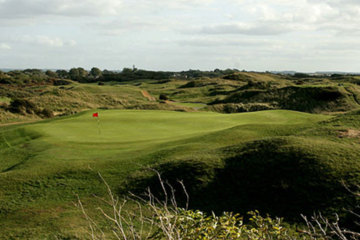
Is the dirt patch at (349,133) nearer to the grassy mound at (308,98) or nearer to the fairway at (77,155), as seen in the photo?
the fairway at (77,155)

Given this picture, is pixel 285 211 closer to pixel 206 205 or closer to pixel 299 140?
pixel 206 205

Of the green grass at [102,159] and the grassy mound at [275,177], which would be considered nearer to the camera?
the grassy mound at [275,177]

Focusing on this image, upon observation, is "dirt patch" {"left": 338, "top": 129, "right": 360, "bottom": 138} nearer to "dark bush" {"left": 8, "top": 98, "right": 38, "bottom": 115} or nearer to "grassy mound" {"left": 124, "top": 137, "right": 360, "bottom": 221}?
"grassy mound" {"left": 124, "top": 137, "right": 360, "bottom": 221}

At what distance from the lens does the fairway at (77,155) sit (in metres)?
12.8

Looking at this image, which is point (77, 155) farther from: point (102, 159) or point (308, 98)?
point (308, 98)

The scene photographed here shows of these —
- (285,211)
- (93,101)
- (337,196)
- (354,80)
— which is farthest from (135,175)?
(354,80)

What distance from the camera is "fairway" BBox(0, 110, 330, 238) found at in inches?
505

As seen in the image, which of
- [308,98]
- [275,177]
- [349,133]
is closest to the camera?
[275,177]

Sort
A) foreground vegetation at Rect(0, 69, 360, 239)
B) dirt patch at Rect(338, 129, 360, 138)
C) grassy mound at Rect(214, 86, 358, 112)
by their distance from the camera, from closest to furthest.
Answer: foreground vegetation at Rect(0, 69, 360, 239), dirt patch at Rect(338, 129, 360, 138), grassy mound at Rect(214, 86, 358, 112)

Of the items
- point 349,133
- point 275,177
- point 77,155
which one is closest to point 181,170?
point 275,177

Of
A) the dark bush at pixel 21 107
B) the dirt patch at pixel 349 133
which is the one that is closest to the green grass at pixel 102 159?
the dirt patch at pixel 349 133

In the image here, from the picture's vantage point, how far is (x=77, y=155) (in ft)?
62.0

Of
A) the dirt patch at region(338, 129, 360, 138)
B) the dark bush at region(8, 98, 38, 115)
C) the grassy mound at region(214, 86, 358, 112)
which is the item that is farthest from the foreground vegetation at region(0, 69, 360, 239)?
the grassy mound at region(214, 86, 358, 112)

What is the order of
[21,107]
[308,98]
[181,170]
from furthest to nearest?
1. [308,98]
2. [21,107]
3. [181,170]
